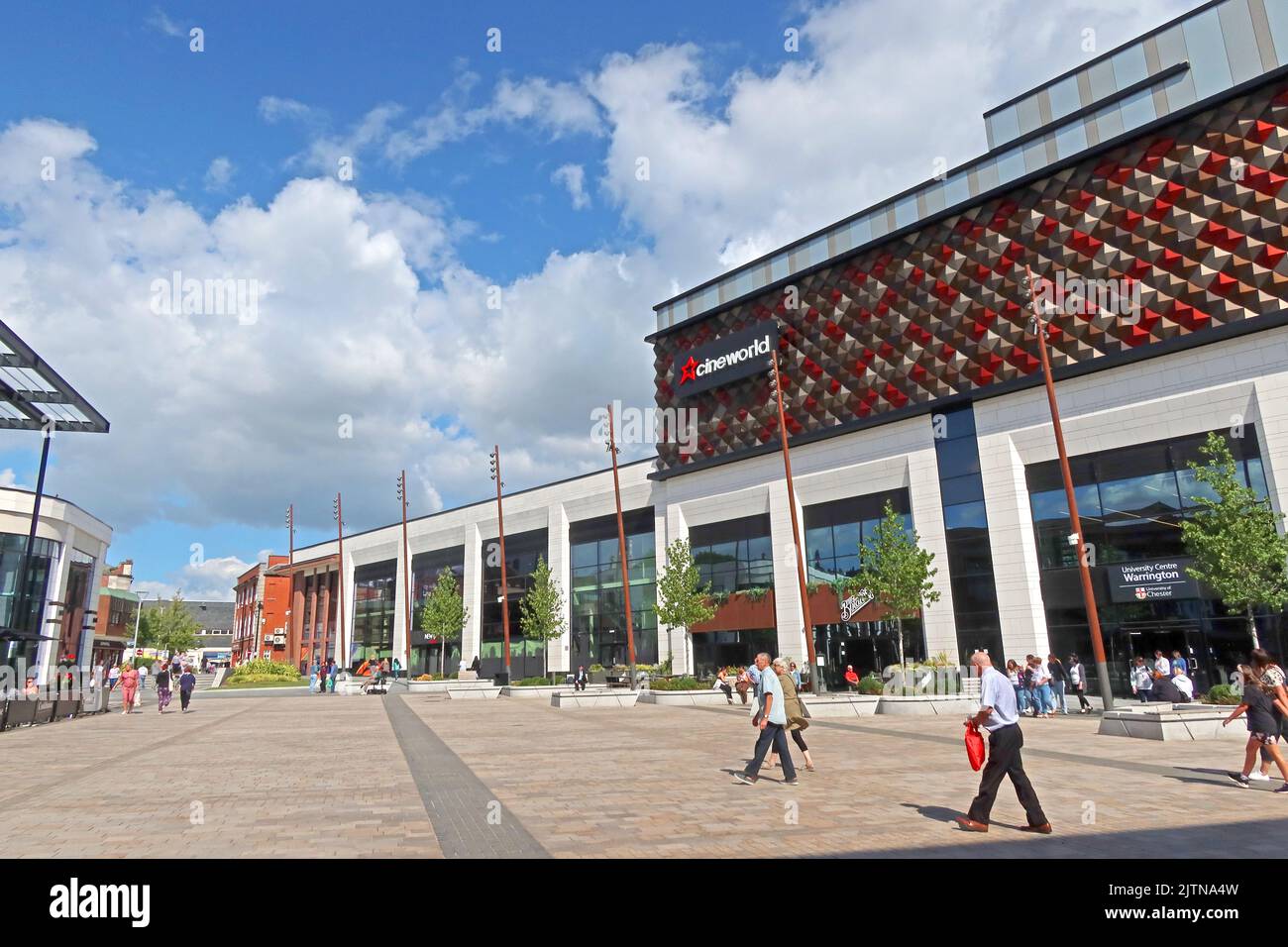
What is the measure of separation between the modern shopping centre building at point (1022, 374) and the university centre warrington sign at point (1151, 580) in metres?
0.08

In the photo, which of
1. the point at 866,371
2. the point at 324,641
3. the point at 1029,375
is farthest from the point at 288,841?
the point at 324,641

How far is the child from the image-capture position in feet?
32.4

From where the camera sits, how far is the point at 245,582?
320 ft

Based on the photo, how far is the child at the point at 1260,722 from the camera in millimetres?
9875

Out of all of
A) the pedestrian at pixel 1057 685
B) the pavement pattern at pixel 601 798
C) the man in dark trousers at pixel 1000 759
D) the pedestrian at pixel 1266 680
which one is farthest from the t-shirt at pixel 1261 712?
the pedestrian at pixel 1057 685

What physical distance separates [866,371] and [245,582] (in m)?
87.1

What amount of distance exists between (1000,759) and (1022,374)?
2797 centimetres

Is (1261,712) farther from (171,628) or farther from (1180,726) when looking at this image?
(171,628)

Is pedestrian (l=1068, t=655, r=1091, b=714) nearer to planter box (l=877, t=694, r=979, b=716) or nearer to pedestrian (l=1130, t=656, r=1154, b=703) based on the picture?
pedestrian (l=1130, t=656, r=1154, b=703)

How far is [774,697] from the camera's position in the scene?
408 inches

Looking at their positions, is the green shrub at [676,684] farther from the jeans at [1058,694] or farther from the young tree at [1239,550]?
the young tree at [1239,550]

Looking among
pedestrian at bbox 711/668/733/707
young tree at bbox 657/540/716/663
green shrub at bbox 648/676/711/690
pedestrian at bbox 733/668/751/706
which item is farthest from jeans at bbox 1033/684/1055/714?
young tree at bbox 657/540/716/663

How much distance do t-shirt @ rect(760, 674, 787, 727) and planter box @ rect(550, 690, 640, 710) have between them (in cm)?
1825
